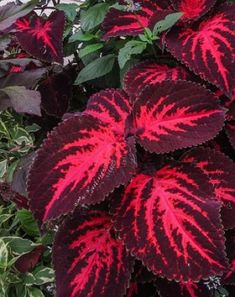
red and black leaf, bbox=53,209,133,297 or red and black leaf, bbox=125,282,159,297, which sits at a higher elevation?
red and black leaf, bbox=53,209,133,297

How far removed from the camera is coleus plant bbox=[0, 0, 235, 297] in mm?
739

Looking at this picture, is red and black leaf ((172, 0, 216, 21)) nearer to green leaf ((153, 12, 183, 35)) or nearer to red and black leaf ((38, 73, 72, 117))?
green leaf ((153, 12, 183, 35))

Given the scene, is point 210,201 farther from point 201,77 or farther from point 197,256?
point 201,77

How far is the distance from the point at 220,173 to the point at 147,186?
0.13 m

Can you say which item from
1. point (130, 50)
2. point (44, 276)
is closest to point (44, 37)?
point (130, 50)

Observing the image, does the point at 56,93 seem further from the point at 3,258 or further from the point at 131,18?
the point at 3,258

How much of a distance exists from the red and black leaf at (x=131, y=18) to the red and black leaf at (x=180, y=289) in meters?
0.48

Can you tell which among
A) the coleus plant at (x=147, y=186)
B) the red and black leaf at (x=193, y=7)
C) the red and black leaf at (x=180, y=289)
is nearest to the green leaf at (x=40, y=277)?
the coleus plant at (x=147, y=186)

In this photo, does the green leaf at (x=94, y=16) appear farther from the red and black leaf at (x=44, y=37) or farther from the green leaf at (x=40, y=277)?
the green leaf at (x=40, y=277)

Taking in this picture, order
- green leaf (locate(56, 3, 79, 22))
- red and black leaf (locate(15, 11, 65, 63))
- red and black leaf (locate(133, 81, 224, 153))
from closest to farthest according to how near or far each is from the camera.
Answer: red and black leaf (locate(133, 81, 224, 153))
red and black leaf (locate(15, 11, 65, 63))
green leaf (locate(56, 3, 79, 22))

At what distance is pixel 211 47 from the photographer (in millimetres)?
958

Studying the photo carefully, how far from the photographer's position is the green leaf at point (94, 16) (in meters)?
1.18

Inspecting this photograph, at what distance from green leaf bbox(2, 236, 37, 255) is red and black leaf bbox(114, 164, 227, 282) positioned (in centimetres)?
28

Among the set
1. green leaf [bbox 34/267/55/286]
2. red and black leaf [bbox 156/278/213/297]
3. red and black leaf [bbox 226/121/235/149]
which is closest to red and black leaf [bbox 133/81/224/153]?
red and black leaf [bbox 226/121/235/149]
